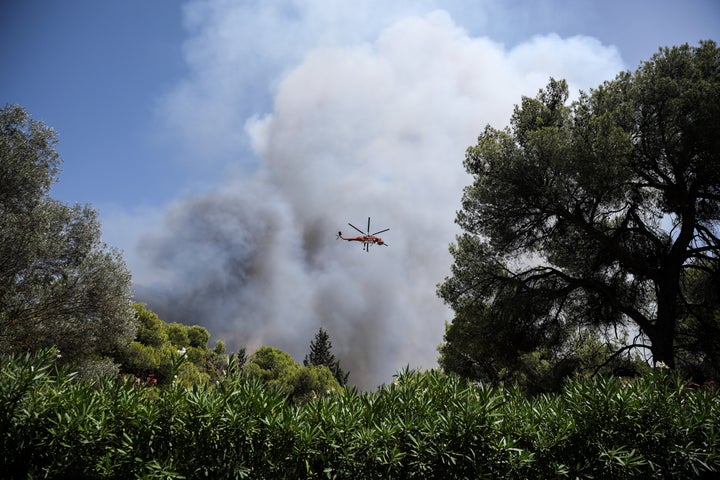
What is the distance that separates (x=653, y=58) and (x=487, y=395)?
17.5m

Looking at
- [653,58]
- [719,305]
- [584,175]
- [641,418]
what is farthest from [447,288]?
A: [641,418]

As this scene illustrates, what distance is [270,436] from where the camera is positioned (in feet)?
11.6

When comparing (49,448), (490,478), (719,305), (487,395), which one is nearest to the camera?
(49,448)

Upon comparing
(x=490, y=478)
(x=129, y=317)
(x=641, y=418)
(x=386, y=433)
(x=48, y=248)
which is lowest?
(x=490, y=478)

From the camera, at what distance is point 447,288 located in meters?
18.5

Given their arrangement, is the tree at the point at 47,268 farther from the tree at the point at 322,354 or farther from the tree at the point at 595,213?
the tree at the point at 322,354

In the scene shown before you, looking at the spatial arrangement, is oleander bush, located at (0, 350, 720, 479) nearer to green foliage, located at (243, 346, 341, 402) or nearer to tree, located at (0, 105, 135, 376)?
tree, located at (0, 105, 135, 376)

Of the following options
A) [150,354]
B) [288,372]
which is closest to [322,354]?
[288,372]

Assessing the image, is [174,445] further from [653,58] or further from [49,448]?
[653,58]

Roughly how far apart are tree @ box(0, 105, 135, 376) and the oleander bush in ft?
34.2

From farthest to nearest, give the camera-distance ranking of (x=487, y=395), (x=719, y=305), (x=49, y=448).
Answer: (x=719, y=305) → (x=487, y=395) → (x=49, y=448)

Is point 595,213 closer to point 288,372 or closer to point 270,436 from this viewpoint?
point 270,436

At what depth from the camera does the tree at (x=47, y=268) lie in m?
12.2

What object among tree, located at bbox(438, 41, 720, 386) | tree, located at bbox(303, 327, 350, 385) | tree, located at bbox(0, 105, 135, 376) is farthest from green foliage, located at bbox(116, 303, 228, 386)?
tree, located at bbox(303, 327, 350, 385)
